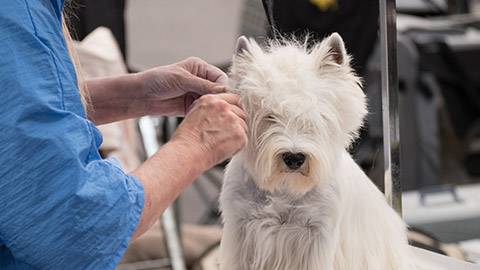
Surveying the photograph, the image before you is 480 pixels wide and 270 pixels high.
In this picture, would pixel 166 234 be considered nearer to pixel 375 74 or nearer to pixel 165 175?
pixel 375 74

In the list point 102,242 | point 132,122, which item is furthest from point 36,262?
point 132,122

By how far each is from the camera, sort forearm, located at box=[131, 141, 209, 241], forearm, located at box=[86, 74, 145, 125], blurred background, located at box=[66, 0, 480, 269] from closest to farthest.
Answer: forearm, located at box=[131, 141, 209, 241]
forearm, located at box=[86, 74, 145, 125]
blurred background, located at box=[66, 0, 480, 269]

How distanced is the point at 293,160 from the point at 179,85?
0.27 m

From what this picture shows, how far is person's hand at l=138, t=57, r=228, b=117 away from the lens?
955mm

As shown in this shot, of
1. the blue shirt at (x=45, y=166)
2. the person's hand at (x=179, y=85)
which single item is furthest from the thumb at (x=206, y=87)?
the blue shirt at (x=45, y=166)

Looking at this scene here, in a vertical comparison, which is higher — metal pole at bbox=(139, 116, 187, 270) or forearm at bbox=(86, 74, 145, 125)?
forearm at bbox=(86, 74, 145, 125)

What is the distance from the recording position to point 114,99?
1.09m

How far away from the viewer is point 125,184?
0.77 m

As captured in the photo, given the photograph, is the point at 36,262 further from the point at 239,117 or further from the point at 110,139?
the point at 110,139

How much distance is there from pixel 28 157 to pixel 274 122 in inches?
13.0

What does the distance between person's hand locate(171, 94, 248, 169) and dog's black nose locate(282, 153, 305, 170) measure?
6 centimetres

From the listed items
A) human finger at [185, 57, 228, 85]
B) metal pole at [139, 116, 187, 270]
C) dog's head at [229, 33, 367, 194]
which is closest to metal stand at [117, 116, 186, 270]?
metal pole at [139, 116, 187, 270]

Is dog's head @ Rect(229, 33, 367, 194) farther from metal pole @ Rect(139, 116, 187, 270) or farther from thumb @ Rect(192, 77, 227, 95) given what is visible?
metal pole @ Rect(139, 116, 187, 270)

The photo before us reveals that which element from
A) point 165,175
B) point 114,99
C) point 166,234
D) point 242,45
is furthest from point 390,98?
point 166,234
